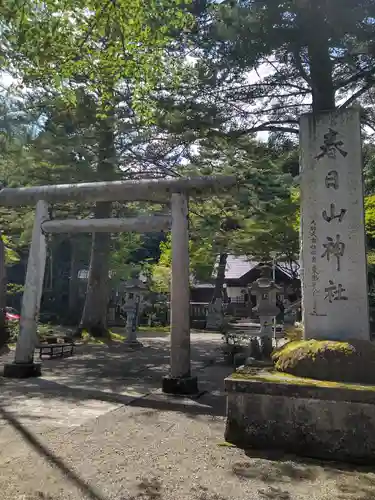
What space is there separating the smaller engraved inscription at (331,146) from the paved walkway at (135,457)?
12.8 feet

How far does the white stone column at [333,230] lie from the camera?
542 cm

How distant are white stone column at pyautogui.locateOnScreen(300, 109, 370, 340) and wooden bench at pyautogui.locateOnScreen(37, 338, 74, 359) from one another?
859cm

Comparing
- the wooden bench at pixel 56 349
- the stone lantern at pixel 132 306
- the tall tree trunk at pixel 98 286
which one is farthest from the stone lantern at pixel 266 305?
the tall tree trunk at pixel 98 286

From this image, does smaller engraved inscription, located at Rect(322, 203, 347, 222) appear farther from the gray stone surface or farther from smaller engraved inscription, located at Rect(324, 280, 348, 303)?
the gray stone surface

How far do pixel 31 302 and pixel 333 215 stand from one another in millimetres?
6487

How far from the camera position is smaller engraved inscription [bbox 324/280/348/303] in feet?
17.9

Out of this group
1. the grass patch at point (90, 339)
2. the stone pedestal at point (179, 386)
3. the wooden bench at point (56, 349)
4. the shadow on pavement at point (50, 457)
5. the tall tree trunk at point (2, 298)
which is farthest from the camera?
the grass patch at point (90, 339)

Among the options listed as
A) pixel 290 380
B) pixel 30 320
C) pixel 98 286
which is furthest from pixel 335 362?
pixel 98 286

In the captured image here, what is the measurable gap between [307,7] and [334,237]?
5650mm

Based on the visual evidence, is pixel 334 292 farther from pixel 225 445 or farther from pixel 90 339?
pixel 90 339

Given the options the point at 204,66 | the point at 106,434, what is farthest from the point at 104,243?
the point at 106,434

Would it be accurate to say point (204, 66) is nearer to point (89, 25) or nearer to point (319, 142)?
point (89, 25)

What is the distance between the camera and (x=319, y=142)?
582 cm

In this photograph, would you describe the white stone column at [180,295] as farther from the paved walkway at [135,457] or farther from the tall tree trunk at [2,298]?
the tall tree trunk at [2,298]
